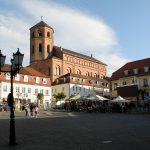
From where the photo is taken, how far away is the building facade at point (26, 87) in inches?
2832

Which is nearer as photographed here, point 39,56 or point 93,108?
point 93,108

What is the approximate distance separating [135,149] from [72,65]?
90860 mm

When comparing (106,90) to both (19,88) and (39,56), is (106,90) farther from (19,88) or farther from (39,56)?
(19,88)

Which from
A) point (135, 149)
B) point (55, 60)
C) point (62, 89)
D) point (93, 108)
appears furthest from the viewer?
point (55, 60)

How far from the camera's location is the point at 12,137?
13352 millimetres

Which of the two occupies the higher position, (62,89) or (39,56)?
(39,56)

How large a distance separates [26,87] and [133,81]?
2735cm

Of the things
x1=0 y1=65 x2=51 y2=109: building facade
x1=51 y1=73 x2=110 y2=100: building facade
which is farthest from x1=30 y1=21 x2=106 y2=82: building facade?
x1=0 y1=65 x2=51 y2=109: building facade


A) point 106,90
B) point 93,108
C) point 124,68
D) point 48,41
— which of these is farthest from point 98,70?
point 93,108

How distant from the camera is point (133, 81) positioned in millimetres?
65188

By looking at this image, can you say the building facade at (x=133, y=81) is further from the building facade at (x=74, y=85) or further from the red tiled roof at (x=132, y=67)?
the building facade at (x=74, y=85)

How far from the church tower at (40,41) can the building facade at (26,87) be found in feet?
51.6

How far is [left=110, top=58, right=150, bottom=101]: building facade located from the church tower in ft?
109

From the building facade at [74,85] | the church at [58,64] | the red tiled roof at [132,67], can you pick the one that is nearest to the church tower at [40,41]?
the church at [58,64]
